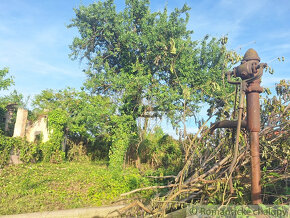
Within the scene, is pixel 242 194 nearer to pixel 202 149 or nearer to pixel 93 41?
pixel 202 149

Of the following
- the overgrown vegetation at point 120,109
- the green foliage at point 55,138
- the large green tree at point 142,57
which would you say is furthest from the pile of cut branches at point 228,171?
the green foliage at point 55,138

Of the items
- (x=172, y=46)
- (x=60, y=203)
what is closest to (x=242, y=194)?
(x=172, y=46)

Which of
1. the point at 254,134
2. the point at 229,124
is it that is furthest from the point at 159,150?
the point at 254,134

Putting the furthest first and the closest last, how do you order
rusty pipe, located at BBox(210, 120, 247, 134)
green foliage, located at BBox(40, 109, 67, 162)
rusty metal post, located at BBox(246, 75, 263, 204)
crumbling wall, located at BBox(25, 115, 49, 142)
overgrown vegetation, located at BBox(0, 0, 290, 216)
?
crumbling wall, located at BBox(25, 115, 49, 142)
green foliage, located at BBox(40, 109, 67, 162)
overgrown vegetation, located at BBox(0, 0, 290, 216)
rusty pipe, located at BBox(210, 120, 247, 134)
rusty metal post, located at BBox(246, 75, 263, 204)

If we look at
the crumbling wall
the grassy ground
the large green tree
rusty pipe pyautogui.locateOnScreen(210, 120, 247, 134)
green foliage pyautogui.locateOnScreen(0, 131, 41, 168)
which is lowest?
the grassy ground

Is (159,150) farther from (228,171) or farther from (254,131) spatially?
(254,131)

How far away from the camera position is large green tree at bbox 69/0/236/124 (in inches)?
446

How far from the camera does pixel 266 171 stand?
292 centimetres

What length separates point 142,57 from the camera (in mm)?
13555

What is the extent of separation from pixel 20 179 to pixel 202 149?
7671 mm

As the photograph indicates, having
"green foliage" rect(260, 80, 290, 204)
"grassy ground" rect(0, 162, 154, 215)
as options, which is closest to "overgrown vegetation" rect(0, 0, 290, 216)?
"grassy ground" rect(0, 162, 154, 215)

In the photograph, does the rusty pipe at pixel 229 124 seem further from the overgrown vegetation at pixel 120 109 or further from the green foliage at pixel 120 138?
the green foliage at pixel 120 138

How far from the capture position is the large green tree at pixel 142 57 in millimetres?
11328

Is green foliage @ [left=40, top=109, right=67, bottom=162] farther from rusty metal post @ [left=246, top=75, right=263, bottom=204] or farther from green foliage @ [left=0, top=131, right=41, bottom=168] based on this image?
rusty metal post @ [left=246, top=75, right=263, bottom=204]
